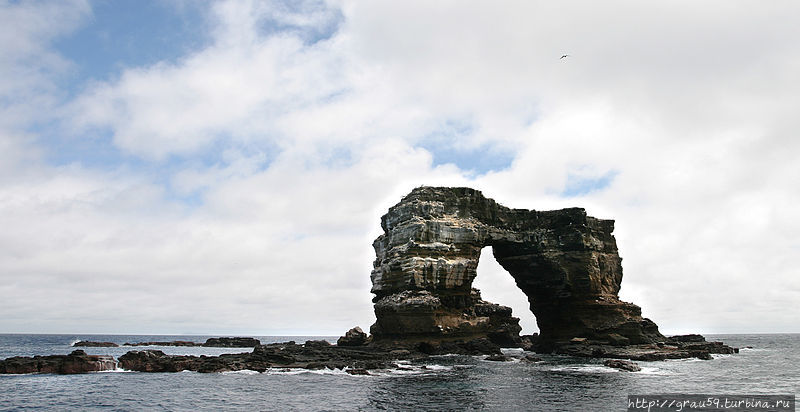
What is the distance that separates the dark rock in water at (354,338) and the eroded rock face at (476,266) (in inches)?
188

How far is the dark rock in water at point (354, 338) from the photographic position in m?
61.0

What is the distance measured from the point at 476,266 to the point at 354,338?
1671 cm

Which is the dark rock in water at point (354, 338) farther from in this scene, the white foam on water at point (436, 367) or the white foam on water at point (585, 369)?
the white foam on water at point (585, 369)

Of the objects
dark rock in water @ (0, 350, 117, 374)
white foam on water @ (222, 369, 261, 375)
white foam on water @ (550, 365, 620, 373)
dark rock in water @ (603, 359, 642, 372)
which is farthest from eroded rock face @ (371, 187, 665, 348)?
dark rock in water @ (0, 350, 117, 374)

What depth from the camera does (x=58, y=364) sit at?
136ft

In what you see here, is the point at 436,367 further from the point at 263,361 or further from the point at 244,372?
the point at 244,372

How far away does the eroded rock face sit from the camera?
54.3 m

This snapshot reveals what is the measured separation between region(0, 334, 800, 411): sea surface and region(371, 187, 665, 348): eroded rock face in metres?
10.6

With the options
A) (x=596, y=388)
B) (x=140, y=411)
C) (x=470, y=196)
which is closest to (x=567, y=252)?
(x=470, y=196)

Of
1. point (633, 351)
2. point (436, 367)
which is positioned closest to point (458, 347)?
point (436, 367)

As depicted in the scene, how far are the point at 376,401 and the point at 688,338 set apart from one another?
248 feet

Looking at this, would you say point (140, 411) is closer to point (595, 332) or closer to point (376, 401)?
point (376, 401)

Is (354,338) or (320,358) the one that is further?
(354,338)

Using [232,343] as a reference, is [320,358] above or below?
above
